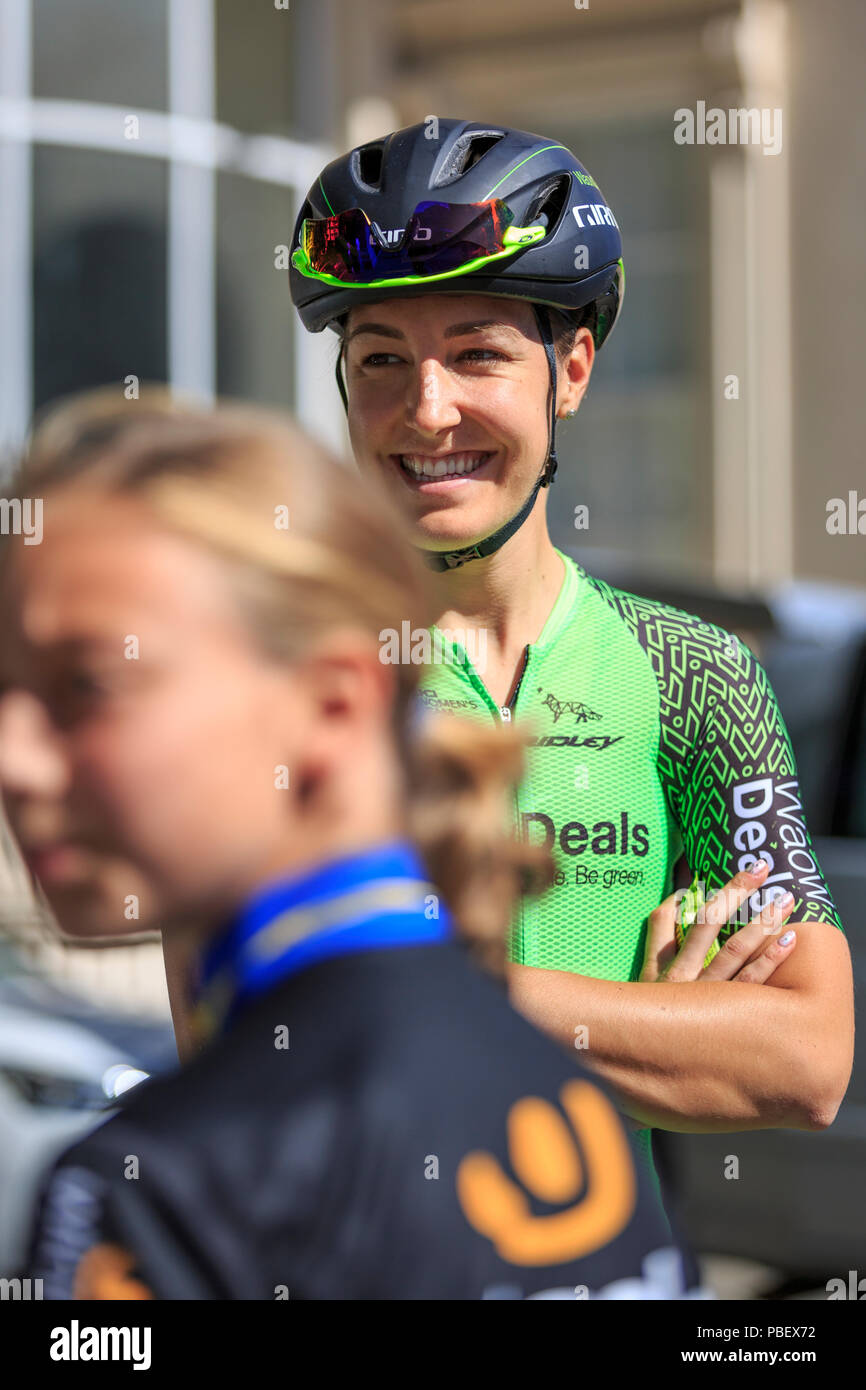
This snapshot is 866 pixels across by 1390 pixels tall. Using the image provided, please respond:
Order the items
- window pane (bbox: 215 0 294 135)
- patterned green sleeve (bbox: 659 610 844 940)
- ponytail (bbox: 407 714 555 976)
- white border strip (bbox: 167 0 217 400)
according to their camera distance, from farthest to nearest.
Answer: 1. window pane (bbox: 215 0 294 135)
2. white border strip (bbox: 167 0 217 400)
3. patterned green sleeve (bbox: 659 610 844 940)
4. ponytail (bbox: 407 714 555 976)

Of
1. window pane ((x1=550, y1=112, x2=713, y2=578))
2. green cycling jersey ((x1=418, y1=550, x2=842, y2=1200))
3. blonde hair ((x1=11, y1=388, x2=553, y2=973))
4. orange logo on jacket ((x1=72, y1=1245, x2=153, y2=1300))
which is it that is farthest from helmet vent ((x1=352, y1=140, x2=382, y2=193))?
window pane ((x1=550, y1=112, x2=713, y2=578))

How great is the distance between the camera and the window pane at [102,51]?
9648 mm

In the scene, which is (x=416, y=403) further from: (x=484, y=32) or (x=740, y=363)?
(x=484, y=32)

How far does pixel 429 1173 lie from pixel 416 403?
4.60 ft

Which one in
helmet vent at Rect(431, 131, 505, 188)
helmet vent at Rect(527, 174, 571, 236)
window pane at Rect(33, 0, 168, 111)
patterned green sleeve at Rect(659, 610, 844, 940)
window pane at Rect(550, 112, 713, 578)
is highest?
window pane at Rect(33, 0, 168, 111)

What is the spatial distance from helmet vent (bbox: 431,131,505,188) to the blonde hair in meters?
1.36

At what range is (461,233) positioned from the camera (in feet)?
7.06

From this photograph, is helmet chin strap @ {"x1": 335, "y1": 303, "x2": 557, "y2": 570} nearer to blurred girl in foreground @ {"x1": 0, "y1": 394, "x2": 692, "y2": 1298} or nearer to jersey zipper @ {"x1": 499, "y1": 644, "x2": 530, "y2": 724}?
jersey zipper @ {"x1": 499, "y1": 644, "x2": 530, "y2": 724}

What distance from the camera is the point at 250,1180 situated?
86 centimetres

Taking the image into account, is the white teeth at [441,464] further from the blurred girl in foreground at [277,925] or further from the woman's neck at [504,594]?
the blurred girl in foreground at [277,925]

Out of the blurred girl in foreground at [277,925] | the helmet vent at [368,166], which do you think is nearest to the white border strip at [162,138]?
the helmet vent at [368,166]

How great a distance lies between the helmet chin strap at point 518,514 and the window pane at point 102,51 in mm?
8541

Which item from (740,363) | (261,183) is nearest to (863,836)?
(740,363)

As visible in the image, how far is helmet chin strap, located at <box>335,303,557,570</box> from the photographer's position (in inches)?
84.4
